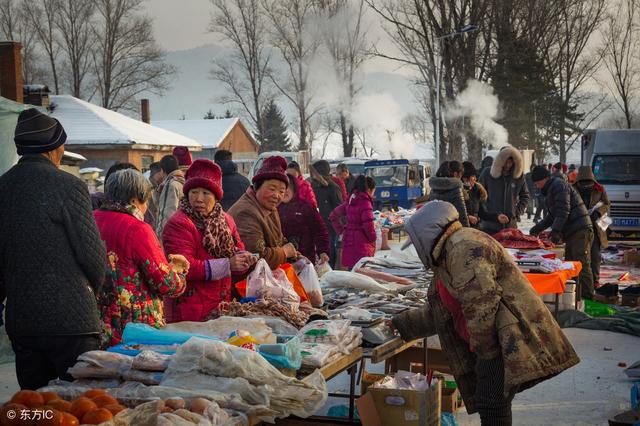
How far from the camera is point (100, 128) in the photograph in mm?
38281

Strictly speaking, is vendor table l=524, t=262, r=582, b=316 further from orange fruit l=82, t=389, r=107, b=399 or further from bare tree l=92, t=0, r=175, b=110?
bare tree l=92, t=0, r=175, b=110

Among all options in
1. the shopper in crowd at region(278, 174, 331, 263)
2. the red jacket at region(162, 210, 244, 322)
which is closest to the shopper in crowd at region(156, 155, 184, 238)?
the shopper in crowd at region(278, 174, 331, 263)

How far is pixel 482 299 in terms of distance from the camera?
179 inches

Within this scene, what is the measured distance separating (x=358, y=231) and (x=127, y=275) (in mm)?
7343

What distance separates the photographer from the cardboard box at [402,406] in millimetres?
5418

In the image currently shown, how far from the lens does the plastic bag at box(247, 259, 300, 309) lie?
5.93 m

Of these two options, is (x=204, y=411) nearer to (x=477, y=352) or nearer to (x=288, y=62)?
(x=477, y=352)

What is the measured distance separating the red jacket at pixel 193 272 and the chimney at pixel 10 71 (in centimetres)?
1276

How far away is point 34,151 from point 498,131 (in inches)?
1700

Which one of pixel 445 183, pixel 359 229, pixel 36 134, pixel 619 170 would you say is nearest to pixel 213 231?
pixel 36 134

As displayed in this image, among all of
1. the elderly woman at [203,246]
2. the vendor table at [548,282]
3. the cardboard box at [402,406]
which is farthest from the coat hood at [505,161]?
the cardboard box at [402,406]

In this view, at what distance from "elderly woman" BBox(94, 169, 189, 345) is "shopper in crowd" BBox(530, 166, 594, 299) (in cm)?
786

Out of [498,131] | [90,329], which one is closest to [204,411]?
[90,329]

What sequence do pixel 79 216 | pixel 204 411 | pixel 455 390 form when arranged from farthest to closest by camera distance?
pixel 455 390, pixel 79 216, pixel 204 411
